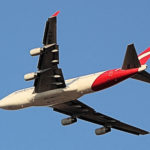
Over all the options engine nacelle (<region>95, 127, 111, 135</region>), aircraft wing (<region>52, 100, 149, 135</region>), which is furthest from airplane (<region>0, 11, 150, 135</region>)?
engine nacelle (<region>95, 127, 111, 135</region>)

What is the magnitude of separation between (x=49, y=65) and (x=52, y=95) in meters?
4.45

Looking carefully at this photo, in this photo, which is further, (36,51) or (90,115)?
(90,115)

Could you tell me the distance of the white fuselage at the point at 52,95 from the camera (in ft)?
196

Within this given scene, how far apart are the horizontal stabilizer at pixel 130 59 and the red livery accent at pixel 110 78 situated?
67 centimetres

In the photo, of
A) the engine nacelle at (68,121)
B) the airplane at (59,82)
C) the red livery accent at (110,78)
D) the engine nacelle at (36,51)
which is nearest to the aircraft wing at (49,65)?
the airplane at (59,82)

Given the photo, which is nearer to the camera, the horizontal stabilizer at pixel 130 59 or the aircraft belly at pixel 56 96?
the horizontal stabilizer at pixel 130 59

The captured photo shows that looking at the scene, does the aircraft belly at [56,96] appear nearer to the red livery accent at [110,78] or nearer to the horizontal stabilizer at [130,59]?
the red livery accent at [110,78]

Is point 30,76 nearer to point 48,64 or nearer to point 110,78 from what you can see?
point 48,64

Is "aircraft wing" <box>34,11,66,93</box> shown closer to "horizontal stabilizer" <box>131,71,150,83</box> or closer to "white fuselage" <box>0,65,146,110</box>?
"white fuselage" <box>0,65,146,110</box>

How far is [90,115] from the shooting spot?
68.4 meters

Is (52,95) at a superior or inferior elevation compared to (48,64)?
inferior

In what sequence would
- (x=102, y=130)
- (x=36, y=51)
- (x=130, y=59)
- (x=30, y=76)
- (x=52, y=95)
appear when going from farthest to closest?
(x=102, y=130) → (x=52, y=95) → (x=30, y=76) → (x=36, y=51) → (x=130, y=59)

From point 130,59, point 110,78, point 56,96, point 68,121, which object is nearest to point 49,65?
point 56,96

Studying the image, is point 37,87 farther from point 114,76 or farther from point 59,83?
point 114,76
